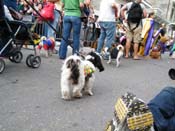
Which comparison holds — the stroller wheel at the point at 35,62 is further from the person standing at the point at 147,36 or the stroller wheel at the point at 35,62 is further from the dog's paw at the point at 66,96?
the person standing at the point at 147,36

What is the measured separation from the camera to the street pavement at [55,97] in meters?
4.22

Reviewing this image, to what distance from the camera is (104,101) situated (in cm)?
543

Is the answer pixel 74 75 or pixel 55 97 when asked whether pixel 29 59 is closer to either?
pixel 55 97

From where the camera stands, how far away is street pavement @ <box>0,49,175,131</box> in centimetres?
422

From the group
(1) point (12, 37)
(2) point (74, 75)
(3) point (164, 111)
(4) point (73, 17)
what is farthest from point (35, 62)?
(3) point (164, 111)

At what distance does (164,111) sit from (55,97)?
10.1 feet

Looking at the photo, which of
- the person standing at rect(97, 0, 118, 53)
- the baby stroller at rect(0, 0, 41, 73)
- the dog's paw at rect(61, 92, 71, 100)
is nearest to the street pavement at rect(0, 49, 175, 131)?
the dog's paw at rect(61, 92, 71, 100)

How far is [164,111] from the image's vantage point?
8.27 ft

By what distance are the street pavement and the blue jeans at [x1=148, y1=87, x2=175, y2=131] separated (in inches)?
68.7

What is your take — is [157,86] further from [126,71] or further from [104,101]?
[104,101]

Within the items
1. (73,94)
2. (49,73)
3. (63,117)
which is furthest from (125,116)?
(49,73)

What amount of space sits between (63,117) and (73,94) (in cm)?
92

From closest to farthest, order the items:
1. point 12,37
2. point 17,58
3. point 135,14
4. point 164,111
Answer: point 164,111 < point 12,37 < point 17,58 < point 135,14

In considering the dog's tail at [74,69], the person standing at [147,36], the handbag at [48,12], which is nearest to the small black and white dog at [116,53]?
the handbag at [48,12]
